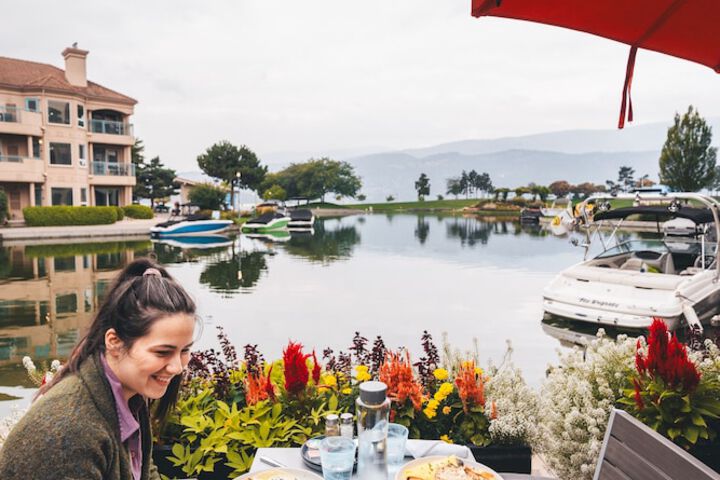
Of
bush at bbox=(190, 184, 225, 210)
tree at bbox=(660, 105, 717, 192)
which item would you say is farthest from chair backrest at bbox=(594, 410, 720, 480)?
tree at bbox=(660, 105, 717, 192)

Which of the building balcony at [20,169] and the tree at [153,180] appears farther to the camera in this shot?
the tree at [153,180]

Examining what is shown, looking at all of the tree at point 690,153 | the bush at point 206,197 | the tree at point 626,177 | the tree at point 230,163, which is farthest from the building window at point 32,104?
the tree at point 626,177

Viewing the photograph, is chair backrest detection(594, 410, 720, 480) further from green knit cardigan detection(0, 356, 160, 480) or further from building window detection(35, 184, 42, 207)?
building window detection(35, 184, 42, 207)

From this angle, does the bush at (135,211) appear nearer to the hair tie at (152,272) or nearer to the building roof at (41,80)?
the building roof at (41,80)

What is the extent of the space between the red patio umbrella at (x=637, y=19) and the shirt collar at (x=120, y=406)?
5.86 ft

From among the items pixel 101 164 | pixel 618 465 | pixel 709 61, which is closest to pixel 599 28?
pixel 709 61

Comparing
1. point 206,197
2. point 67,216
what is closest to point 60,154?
point 67,216

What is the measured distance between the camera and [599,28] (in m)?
2.30

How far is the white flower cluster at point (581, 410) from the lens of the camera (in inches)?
114

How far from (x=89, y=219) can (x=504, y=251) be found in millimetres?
22793

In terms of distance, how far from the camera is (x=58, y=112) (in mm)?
31688

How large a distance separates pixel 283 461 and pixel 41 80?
121 feet

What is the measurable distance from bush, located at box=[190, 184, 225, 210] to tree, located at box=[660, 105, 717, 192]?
126ft

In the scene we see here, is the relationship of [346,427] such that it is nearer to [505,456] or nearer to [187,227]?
[505,456]
